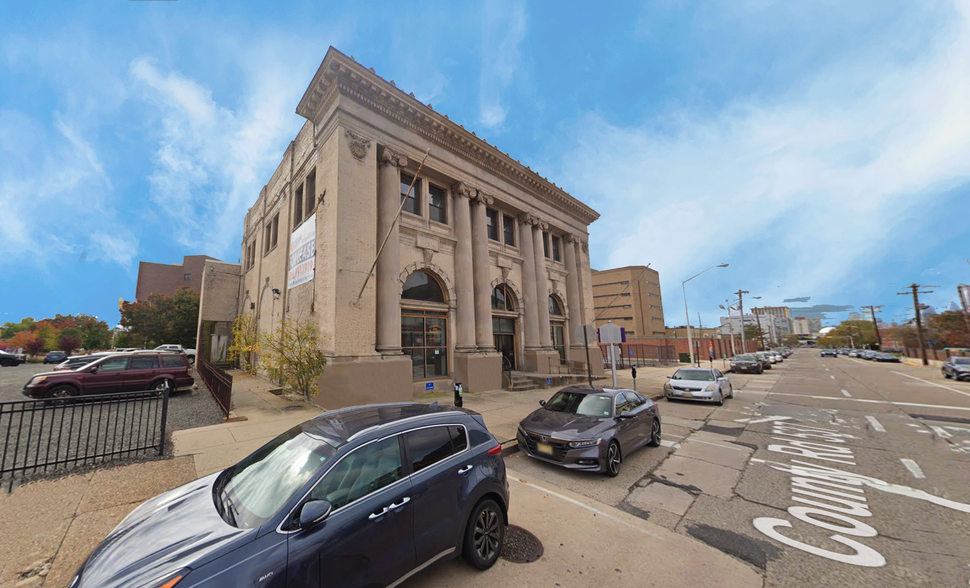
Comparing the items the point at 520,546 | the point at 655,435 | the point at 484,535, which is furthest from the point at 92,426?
the point at 655,435

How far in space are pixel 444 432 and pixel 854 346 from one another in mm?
142983

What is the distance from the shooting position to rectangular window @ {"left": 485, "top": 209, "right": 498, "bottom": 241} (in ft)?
66.4

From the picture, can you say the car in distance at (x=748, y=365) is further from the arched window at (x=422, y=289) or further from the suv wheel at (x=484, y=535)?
the suv wheel at (x=484, y=535)

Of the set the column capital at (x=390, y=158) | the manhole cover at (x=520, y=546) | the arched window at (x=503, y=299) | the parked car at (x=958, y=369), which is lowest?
the parked car at (x=958, y=369)

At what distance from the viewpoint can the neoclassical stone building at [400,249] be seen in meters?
12.4

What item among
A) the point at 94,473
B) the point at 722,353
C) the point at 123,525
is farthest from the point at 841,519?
the point at 722,353

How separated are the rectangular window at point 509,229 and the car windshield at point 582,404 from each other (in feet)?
45.9

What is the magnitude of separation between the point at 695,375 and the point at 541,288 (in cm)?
919

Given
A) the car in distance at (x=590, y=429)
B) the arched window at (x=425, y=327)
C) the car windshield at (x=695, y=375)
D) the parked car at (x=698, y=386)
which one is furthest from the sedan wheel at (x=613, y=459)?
the car windshield at (x=695, y=375)

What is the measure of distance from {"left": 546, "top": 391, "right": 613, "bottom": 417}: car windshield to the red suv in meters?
10.6

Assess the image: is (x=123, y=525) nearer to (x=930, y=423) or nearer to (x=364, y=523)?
(x=364, y=523)

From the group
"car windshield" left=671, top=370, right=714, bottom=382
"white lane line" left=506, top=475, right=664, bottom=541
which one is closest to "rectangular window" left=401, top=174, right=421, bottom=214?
"white lane line" left=506, top=475, right=664, bottom=541

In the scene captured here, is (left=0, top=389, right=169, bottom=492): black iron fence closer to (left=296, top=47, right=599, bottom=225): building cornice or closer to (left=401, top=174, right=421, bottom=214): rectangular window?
(left=401, top=174, right=421, bottom=214): rectangular window

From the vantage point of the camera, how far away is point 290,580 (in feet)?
7.73
